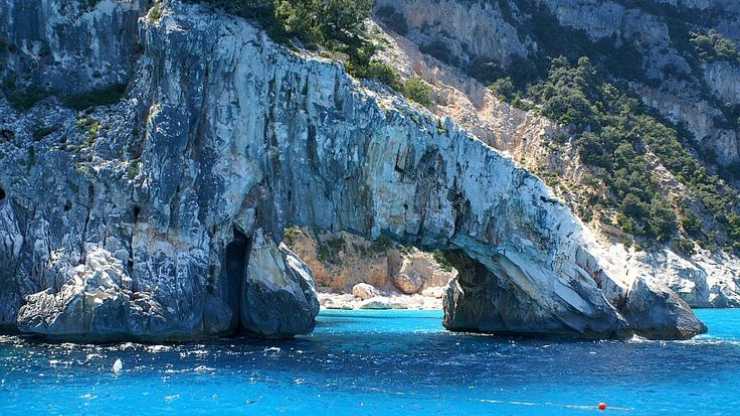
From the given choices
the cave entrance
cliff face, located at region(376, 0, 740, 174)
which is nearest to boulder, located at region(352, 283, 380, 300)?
cliff face, located at region(376, 0, 740, 174)

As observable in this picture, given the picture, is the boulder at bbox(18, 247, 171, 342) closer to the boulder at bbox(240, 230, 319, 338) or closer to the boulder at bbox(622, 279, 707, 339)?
the boulder at bbox(240, 230, 319, 338)

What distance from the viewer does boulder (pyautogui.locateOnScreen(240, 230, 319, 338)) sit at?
38844mm

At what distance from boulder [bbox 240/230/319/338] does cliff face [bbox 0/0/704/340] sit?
0.09m

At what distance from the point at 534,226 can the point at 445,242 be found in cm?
448

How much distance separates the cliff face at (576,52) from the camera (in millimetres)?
74188

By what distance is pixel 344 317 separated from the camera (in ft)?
203

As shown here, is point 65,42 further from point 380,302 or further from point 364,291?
point 364,291

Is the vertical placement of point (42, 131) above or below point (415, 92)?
below

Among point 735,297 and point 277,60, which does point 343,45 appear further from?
point 735,297

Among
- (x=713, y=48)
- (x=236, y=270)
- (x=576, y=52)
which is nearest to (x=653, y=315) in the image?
(x=236, y=270)

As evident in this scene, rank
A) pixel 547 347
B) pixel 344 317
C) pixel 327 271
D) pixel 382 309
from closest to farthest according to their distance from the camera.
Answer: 1. pixel 547 347
2. pixel 344 317
3. pixel 382 309
4. pixel 327 271

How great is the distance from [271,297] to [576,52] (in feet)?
199

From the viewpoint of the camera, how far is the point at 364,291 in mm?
76938

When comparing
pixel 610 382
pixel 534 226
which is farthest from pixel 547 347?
pixel 610 382
